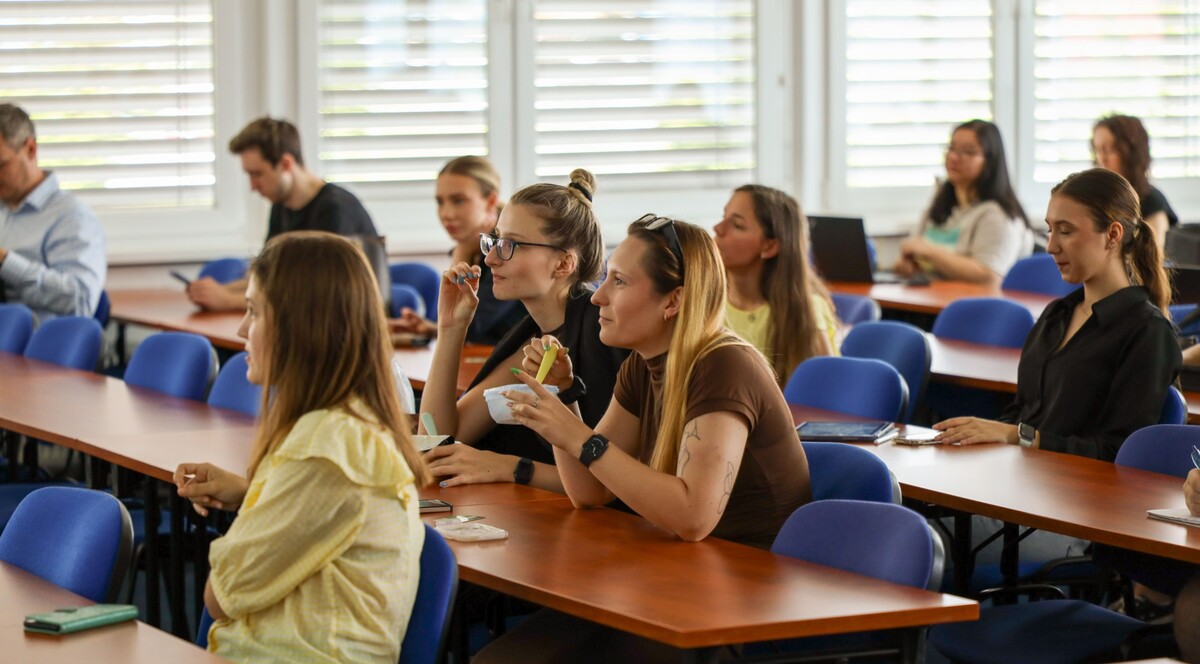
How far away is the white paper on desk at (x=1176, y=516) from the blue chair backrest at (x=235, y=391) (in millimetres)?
2429

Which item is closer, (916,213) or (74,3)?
(74,3)

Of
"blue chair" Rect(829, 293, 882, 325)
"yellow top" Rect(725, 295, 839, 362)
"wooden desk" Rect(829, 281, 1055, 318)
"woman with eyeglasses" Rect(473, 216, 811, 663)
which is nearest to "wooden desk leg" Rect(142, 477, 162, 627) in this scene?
"woman with eyeglasses" Rect(473, 216, 811, 663)

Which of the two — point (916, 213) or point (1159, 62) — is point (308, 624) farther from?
point (1159, 62)

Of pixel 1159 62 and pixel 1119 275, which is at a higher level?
pixel 1159 62

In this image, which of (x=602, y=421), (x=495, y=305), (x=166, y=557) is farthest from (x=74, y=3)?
(x=602, y=421)

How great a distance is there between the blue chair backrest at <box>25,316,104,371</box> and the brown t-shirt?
291 centimetres

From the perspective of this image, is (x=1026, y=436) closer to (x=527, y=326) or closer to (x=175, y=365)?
(x=527, y=326)

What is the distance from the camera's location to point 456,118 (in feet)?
25.6

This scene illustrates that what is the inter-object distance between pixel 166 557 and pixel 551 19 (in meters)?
4.55

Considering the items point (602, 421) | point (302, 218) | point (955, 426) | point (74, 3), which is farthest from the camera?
point (74, 3)

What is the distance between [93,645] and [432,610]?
502mm

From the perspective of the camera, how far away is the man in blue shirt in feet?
19.3

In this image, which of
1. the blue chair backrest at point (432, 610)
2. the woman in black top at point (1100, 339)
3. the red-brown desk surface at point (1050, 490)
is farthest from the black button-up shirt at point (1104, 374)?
the blue chair backrest at point (432, 610)

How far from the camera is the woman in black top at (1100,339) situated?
3.77 m
